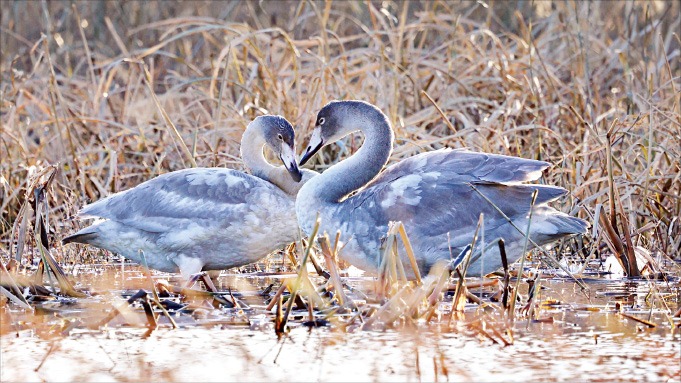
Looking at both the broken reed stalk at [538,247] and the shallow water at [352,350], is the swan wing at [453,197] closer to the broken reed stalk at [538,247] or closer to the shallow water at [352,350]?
the broken reed stalk at [538,247]

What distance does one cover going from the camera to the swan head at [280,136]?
6.45 meters

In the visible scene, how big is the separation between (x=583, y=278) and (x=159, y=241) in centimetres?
212

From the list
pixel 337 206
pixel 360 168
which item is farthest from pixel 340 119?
pixel 337 206

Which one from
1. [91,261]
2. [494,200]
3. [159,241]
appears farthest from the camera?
[91,261]

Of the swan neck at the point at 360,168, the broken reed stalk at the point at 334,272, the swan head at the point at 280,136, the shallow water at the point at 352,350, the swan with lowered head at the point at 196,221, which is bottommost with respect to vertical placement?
the shallow water at the point at 352,350

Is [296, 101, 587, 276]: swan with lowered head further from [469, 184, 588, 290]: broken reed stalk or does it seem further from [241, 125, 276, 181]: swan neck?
[241, 125, 276, 181]: swan neck

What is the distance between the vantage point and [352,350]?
4098 mm

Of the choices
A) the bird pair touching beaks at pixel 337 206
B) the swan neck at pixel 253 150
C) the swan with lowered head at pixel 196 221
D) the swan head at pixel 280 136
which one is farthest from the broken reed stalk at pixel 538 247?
the swan neck at pixel 253 150

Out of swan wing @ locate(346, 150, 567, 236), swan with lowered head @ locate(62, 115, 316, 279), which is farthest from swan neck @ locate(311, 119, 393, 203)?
swan with lowered head @ locate(62, 115, 316, 279)

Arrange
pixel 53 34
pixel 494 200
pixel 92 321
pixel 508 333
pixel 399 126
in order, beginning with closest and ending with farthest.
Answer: pixel 508 333 → pixel 92 321 → pixel 494 200 → pixel 399 126 → pixel 53 34

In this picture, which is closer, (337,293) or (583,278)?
(337,293)

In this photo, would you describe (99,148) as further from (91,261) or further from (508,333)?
(508,333)

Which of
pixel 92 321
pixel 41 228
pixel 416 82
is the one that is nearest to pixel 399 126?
pixel 416 82

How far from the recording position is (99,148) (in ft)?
26.1
